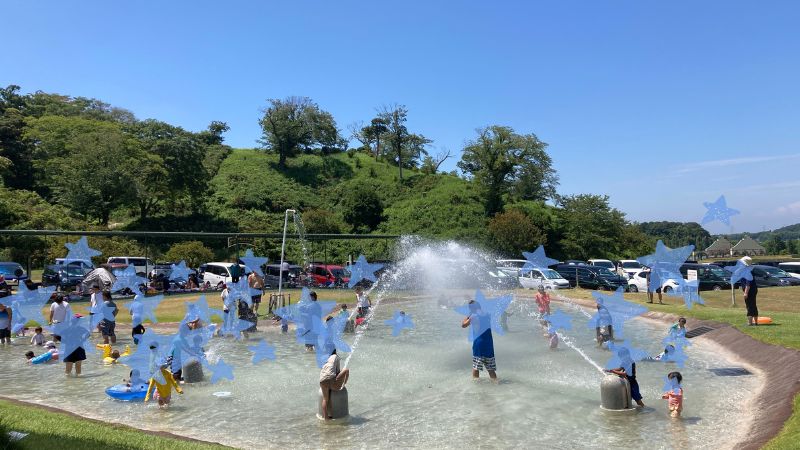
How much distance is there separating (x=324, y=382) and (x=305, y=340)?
24.1 feet

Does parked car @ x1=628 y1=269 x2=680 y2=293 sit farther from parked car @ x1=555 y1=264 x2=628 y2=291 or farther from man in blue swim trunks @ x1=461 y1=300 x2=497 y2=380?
man in blue swim trunks @ x1=461 y1=300 x2=497 y2=380

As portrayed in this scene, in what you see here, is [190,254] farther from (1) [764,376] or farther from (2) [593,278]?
(1) [764,376]

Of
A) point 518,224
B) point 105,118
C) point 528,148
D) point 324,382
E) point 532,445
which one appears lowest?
point 532,445

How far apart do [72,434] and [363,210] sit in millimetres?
57317

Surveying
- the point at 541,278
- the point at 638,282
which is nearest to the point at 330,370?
the point at 541,278

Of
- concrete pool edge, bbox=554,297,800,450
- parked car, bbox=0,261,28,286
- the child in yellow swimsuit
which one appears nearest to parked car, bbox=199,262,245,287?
parked car, bbox=0,261,28,286

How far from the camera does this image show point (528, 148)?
68750mm

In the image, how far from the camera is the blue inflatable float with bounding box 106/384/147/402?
1183cm

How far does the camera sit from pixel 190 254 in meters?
43.3

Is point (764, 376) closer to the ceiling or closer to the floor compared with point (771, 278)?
closer to the floor

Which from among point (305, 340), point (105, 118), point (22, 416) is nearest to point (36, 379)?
point (22, 416)

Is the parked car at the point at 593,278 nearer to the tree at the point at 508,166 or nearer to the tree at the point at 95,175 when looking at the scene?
the tree at the point at 508,166

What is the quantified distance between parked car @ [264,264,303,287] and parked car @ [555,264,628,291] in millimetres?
17487

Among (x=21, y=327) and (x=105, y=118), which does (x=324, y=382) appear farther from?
(x=105, y=118)
